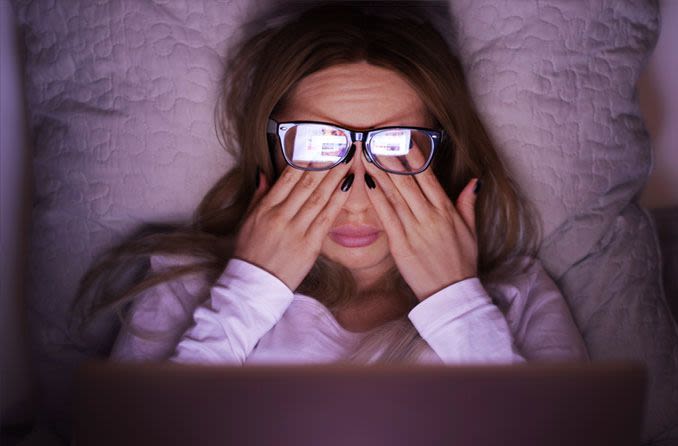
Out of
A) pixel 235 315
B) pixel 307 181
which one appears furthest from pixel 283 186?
pixel 235 315

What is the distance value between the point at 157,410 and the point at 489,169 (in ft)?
2.45

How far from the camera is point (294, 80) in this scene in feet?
3.26

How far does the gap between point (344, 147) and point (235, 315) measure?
14.1 inches

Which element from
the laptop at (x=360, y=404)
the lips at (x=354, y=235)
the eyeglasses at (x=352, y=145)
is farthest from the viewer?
the lips at (x=354, y=235)

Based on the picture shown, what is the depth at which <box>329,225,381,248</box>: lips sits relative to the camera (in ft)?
3.40

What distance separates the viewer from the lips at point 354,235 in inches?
40.8

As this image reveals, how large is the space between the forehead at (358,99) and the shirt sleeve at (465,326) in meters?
0.33

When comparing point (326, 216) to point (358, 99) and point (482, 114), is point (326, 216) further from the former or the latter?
point (482, 114)

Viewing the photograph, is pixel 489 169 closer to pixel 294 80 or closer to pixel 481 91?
pixel 481 91

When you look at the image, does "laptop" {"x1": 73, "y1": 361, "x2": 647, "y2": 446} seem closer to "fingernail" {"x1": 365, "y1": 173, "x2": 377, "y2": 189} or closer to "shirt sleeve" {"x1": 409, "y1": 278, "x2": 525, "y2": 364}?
"shirt sleeve" {"x1": 409, "y1": 278, "x2": 525, "y2": 364}

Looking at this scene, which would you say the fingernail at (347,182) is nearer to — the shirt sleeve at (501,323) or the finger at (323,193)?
the finger at (323,193)

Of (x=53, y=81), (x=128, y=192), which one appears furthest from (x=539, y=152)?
(x=53, y=81)

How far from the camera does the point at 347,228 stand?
1.03 m

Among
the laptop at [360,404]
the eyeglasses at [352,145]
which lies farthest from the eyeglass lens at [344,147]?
the laptop at [360,404]
